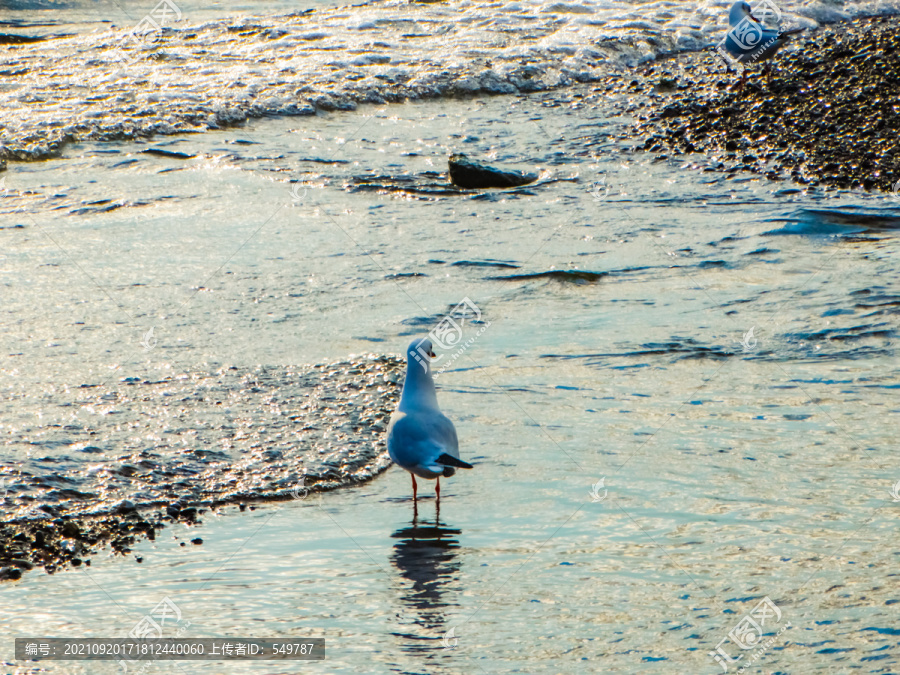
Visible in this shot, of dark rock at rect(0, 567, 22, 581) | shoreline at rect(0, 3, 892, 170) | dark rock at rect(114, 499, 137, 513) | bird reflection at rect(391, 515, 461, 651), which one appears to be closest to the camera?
bird reflection at rect(391, 515, 461, 651)

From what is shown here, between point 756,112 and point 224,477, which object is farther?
point 756,112

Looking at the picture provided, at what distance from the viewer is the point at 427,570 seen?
12.6ft

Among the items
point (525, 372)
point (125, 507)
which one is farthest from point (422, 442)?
point (525, 372)

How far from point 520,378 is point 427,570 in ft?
6.45

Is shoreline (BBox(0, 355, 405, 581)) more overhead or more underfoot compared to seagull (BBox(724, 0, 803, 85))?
more underfoot

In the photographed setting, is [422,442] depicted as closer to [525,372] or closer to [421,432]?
[421,432]

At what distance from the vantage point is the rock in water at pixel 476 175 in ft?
31.2

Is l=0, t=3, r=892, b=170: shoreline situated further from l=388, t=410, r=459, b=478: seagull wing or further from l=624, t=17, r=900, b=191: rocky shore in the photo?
l=388, t=410, r=459, b=478: seagull wing

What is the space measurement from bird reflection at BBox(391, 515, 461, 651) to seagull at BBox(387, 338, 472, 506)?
246 millimetres

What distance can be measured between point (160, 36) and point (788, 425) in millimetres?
16250

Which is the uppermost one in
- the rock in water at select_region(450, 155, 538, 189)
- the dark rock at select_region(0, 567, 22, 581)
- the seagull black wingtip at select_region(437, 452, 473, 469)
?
the rock in water at select_region(450, 155, 538, 189)

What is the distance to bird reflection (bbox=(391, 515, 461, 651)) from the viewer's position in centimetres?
346

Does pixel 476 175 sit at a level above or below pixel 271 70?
below

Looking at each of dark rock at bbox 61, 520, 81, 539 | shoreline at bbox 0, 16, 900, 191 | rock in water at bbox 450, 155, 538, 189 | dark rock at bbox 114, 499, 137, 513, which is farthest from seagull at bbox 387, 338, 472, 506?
shoreline at bbox 0, 16, 900, 191
